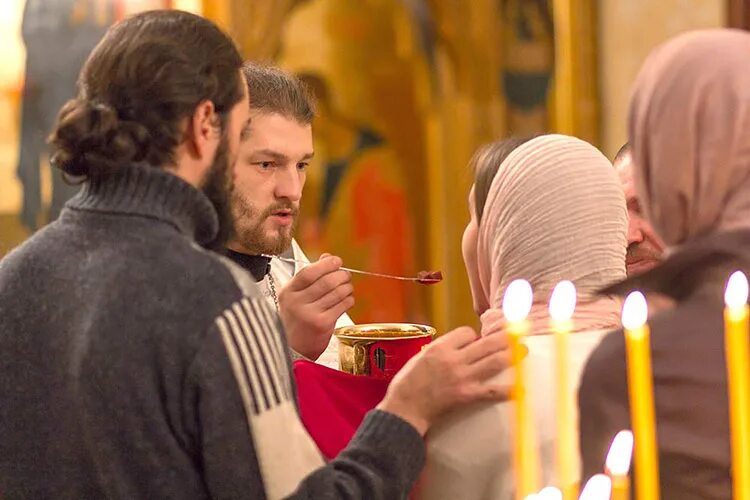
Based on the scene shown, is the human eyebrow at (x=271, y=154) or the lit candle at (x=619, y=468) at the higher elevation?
the lit candle at (x=619, y=468)

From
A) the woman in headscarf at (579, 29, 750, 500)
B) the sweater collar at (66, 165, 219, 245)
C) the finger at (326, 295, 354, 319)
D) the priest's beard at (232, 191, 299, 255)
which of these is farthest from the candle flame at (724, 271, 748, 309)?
the priest's beard at (232, 191, 299, 255)

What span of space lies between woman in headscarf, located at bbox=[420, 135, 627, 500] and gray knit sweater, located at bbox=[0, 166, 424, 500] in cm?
8

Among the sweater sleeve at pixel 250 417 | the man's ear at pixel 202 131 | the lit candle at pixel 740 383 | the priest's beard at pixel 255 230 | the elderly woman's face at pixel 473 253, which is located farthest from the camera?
the priest's beard at pixel 255 230

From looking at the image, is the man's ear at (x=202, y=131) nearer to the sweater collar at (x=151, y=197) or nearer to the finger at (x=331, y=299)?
the sweater collar at (x=151, y=197)

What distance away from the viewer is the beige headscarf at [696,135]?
1.01 meters

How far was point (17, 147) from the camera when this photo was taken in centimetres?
308

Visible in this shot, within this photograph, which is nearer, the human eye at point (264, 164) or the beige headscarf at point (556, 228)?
the beige headscarf at point (556, 228)

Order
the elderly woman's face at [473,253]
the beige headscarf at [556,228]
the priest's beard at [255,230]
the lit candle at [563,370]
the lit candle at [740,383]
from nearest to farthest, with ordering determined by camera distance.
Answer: the lit candle at [740,383]
the lit candle at [563,370]
the beige headscarf at [556,228]
the elderly woman's face at [473,253]
the priest's beard at [255,230]

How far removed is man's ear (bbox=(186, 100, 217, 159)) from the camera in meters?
1.21

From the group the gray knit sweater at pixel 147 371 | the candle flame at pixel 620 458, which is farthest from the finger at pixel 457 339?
the candle flame at pixel 620 458

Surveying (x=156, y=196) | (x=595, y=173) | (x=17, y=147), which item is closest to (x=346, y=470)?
(x=156, y=196)

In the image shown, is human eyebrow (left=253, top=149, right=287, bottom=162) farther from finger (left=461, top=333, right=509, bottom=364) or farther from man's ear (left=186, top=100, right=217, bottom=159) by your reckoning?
finger (left=461, top=333, right=509, bottom=364)

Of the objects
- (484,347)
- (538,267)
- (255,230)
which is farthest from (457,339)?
(255,230)

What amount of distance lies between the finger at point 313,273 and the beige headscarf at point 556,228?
1.12 feet
